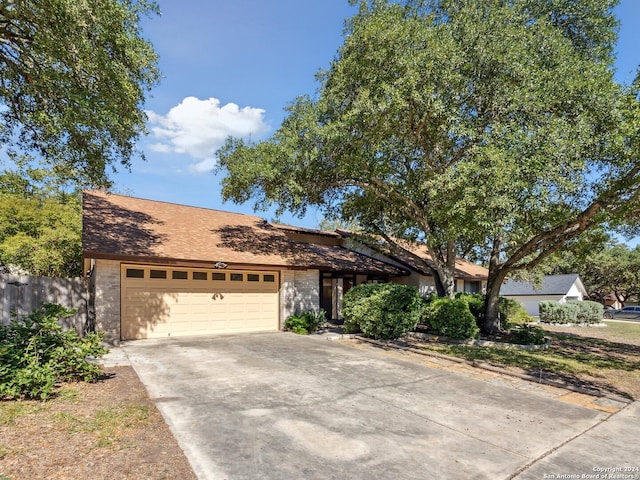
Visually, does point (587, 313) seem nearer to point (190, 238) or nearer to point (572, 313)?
point (572, 313)

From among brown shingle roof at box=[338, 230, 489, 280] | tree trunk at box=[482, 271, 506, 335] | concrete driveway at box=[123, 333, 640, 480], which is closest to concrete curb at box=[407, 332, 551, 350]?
tree trunk at box=[482, 271, 506, 335]

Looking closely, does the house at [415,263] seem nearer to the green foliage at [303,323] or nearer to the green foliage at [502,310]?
the green foliage at [502,310]

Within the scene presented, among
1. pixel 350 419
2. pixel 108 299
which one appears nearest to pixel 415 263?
pixel 108 299

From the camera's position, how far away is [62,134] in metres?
10.8

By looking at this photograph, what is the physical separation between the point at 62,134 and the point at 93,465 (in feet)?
33.4

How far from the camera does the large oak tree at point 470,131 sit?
9.23m

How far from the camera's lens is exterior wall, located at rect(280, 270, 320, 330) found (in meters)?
14.7

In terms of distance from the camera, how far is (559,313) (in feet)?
77.8

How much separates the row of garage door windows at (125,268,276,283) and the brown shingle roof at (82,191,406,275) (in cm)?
71

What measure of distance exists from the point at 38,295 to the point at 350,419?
29.6ft

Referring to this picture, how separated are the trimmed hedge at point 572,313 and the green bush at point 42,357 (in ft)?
82.4

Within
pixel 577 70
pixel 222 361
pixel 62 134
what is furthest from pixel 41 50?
pixel 577 70

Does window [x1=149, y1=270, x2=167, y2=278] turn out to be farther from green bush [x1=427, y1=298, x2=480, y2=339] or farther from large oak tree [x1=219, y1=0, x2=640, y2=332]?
green bush [x1=427, y1=298, x2=480, y2=339]

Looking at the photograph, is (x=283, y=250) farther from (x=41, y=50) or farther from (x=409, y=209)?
(x=41, y=50)
